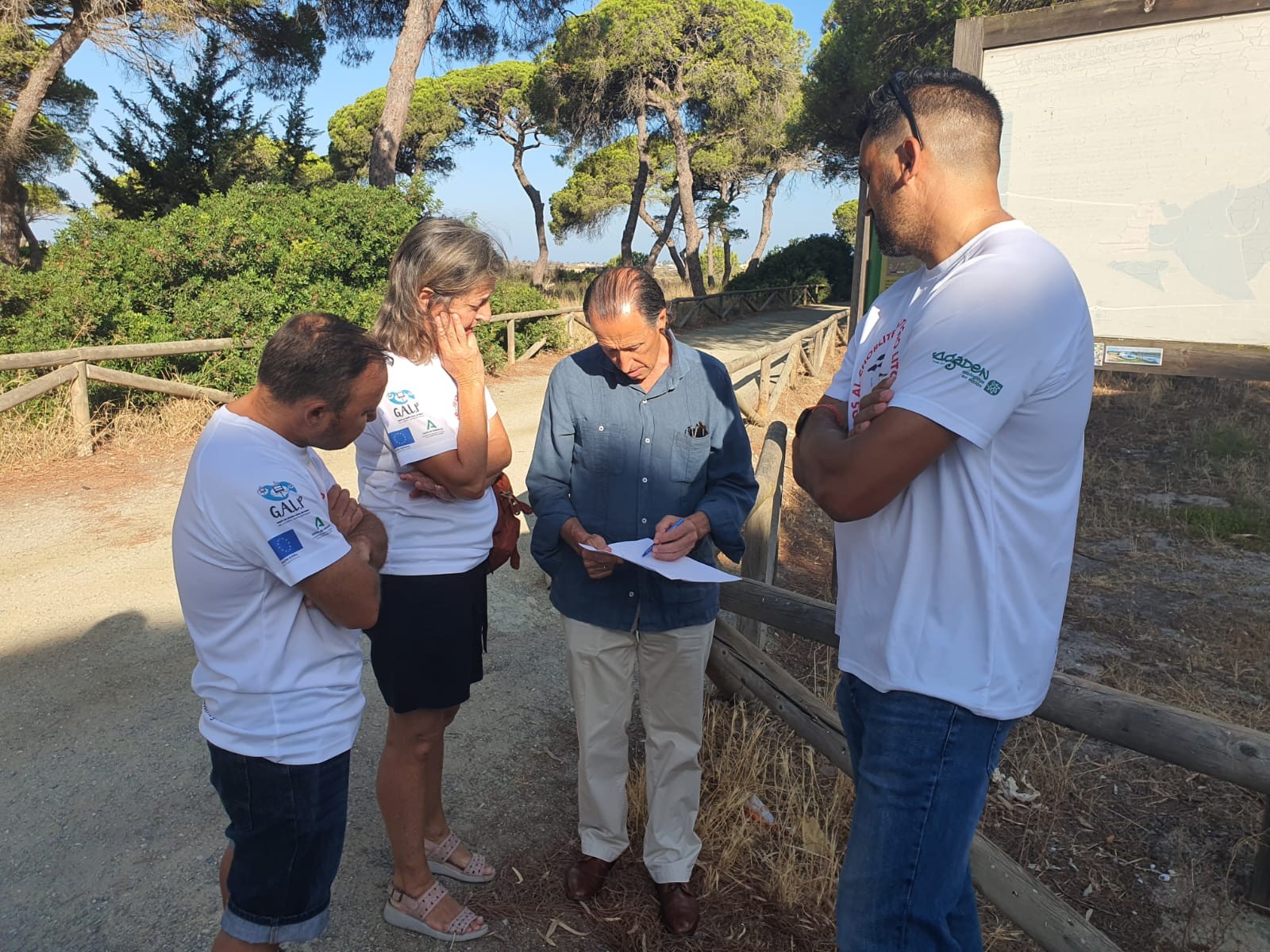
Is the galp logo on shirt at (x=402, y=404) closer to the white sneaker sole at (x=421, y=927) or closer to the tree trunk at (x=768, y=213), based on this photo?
the white sneaker sole at (x=421, y=927)

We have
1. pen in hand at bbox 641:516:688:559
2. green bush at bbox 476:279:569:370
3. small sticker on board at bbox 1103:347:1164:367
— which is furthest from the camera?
green bush at bbox 476:279:569:370

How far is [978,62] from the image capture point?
11.3 feet

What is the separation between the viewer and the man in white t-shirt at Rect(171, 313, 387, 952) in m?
1.62

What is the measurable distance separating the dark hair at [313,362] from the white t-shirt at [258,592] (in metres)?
0.10

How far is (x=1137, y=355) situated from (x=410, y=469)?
2774 mm

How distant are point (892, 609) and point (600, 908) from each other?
1601 mm

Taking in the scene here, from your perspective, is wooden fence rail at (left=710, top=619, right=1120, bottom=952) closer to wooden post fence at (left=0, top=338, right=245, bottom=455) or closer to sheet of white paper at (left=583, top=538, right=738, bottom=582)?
sheet of white paper at (left=583, top=538, right=738, bottom=582)

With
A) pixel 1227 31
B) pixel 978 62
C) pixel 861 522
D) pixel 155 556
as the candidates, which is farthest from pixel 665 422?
pixel 155 556

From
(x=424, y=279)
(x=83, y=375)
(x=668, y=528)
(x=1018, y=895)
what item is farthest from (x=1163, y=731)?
(x=83, y=375)

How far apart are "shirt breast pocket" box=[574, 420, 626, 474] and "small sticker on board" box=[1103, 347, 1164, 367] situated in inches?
82.5

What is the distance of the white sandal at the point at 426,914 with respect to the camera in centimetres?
239

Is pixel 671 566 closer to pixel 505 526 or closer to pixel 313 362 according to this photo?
pixel 505 526

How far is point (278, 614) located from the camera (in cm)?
168

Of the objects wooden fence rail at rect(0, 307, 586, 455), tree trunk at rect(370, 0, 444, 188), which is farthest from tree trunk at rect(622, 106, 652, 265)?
wooden fence rail at rect(0, 307, 586, 455)
